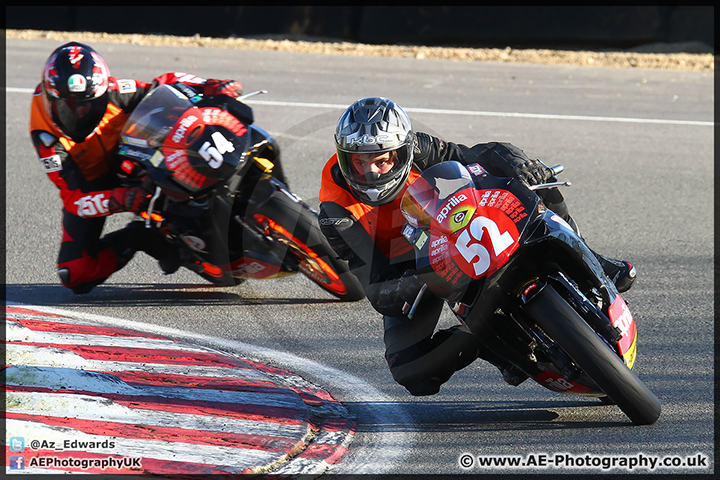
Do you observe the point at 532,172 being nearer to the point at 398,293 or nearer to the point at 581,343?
the point at 398,293

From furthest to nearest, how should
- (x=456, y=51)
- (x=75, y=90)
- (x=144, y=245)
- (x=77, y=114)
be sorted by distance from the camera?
(x=456, y=51), (x=144, y=245), (x=77, y=114), (x=75, y=90)

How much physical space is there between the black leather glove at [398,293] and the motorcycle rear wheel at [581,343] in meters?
0.57

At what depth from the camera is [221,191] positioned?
5.44 m

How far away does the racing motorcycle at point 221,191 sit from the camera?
529 centimetres

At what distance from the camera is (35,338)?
15.6ft

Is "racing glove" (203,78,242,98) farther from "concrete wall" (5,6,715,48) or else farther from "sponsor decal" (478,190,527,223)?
"concrete wall" (5,6,715,48)

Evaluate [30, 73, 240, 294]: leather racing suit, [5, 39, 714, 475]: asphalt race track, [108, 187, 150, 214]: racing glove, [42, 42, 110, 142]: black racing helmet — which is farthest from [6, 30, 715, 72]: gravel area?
[108, 187, 150, 214]: racing glove

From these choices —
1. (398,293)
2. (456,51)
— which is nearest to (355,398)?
(398,293)

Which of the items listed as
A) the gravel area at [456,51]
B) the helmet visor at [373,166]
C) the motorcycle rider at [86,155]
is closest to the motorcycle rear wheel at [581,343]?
the helmet visor at [373,166]

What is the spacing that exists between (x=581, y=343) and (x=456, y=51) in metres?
11.1

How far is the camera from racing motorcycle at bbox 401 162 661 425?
346 cm

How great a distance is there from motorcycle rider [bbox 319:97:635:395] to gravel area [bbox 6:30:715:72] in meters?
9.65

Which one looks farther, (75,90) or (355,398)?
(75,90)

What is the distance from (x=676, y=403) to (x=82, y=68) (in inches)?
171
